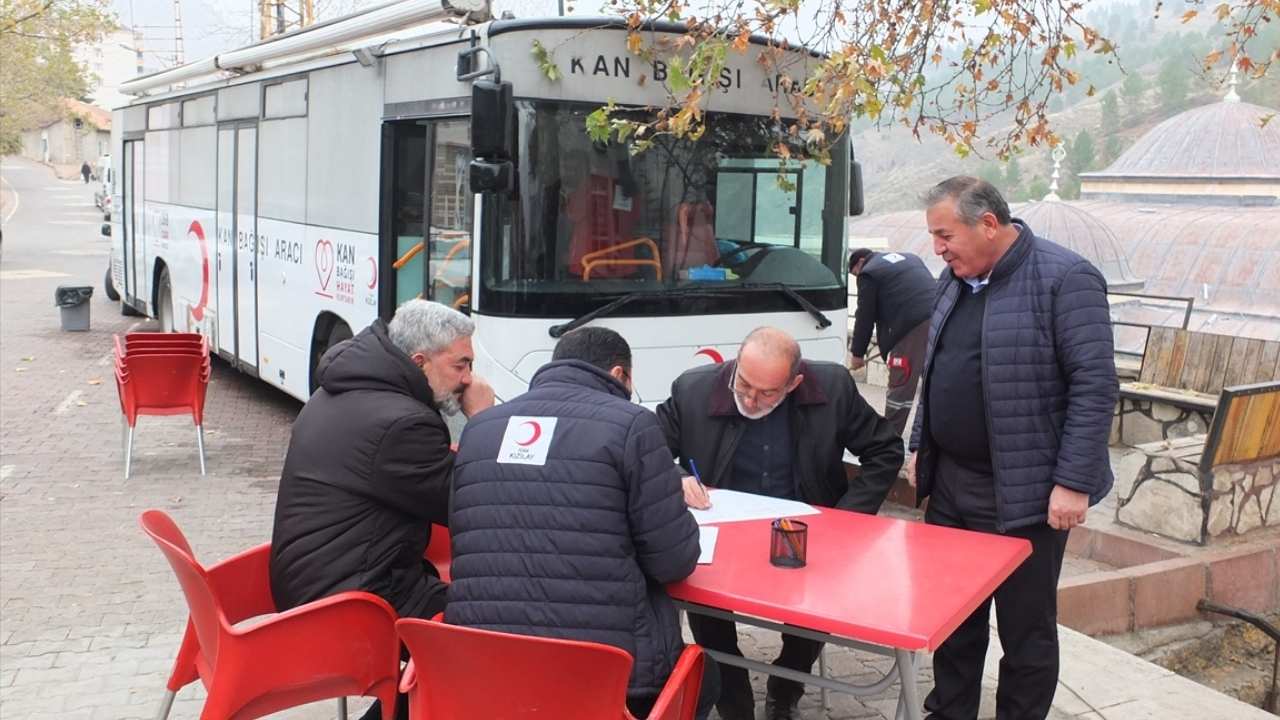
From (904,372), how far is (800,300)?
178cm

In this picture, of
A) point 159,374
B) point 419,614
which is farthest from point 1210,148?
point 419,614

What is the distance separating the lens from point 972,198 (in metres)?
3.98

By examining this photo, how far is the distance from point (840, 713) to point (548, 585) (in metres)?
2.14

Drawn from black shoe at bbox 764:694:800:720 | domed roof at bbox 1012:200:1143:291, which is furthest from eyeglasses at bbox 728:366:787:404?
domed roof at bbox 1012:200:1143:291

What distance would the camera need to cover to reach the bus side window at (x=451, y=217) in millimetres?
6949

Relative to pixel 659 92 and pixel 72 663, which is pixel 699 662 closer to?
pixel 72 663

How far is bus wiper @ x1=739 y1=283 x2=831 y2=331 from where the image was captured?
7.18m

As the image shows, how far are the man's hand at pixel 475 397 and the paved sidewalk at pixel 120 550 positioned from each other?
132 cm

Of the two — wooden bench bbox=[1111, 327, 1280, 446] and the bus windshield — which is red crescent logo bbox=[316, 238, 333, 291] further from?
wooden bench bbox=[1111, 327, 1280, 446]

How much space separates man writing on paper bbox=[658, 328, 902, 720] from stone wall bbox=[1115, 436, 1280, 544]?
3.62 meters

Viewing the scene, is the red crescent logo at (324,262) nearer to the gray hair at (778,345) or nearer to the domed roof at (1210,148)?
the gray hair at (778,345)

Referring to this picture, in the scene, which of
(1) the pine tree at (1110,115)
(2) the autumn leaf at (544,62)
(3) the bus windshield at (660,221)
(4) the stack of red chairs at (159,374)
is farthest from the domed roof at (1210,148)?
(1) the pine tree at (1110,115)

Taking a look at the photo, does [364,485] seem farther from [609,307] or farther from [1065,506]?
[609,307]

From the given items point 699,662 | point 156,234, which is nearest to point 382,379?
point 699,662
